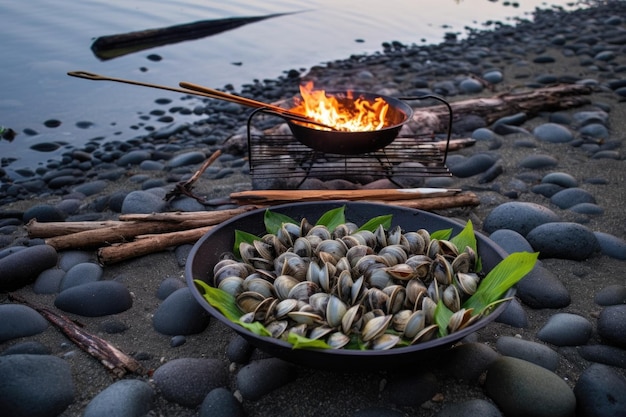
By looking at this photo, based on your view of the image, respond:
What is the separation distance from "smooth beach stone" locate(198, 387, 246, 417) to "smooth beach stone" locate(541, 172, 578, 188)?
15.0ft

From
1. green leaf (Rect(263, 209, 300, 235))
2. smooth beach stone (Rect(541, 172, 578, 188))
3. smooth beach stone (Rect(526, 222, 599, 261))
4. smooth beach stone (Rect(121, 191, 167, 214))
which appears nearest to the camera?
green leaf (Rect(263, 209, 300, 235))

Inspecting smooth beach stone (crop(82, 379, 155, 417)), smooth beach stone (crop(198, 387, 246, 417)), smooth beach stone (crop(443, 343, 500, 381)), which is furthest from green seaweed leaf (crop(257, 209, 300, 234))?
smooth beach stone (crop(443, 343, 500, 381))

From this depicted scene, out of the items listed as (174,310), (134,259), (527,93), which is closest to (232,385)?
(174,310)

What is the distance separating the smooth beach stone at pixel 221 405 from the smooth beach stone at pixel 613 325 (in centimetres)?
254

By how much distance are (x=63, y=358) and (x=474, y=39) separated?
13904 mm

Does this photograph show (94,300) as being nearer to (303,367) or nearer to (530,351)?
(303,367)

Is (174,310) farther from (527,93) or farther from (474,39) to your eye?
(474,39)

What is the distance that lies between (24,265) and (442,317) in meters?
3.37

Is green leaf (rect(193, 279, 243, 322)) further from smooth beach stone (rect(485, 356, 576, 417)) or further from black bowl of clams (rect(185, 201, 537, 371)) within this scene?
smooth beach stone (rect(485, 356, 576, 417))

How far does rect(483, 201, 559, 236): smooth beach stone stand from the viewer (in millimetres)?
4859

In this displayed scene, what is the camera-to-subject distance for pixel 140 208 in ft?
17.8

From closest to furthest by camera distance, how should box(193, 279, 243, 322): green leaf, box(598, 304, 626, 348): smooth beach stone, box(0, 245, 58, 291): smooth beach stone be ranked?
box(193, 279, 243, 322): green leaf, box(598, 304, 626, 348): smooth beach stone, box(0, 245, 58, 291): smooth beach stone

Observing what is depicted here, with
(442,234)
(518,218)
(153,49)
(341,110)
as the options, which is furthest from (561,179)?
(153,49)

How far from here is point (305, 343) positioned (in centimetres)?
262
